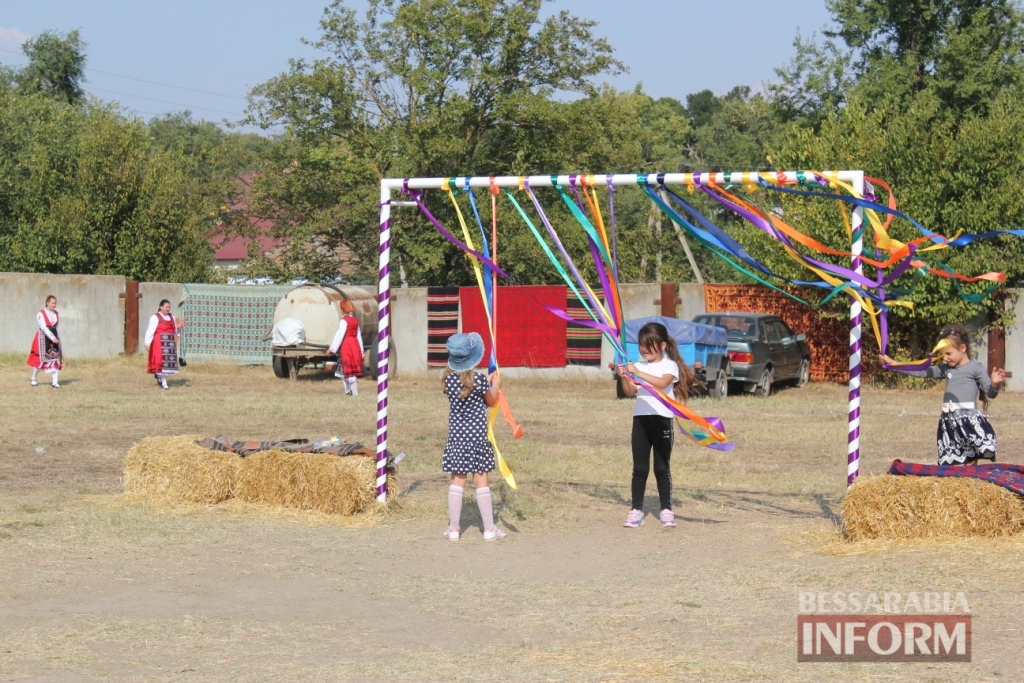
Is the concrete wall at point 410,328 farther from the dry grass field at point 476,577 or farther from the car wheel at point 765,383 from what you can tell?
the dry grass field at point 476,577

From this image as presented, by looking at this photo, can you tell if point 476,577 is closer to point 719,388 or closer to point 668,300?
point 719,388

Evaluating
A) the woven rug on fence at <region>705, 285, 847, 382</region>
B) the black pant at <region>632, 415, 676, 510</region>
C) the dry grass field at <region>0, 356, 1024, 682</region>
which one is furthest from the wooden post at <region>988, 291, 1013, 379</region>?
the black pant at <region>632, 415, 676, 510</region>

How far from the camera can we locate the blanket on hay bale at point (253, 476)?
33.5 feet

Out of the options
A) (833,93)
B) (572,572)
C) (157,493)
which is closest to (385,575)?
(572,572)

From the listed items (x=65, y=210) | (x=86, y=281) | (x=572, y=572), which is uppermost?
(x=65, y=210)

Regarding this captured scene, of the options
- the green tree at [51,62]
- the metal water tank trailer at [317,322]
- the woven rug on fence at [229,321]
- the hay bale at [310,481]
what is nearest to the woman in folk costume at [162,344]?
the metal water tank trailer at [317,322]

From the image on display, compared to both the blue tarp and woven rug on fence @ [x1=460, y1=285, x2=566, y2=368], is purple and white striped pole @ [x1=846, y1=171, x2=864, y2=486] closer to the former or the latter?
the blue tarp

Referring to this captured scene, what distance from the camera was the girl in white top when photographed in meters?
9.46

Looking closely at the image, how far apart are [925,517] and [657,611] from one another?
267cm

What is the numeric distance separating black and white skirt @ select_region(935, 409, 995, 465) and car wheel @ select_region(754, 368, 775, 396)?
1268 cm

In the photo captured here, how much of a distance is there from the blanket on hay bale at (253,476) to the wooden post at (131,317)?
1859cm

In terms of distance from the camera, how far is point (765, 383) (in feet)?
72.9

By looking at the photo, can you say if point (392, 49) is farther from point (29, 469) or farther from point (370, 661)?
point (370, 661)

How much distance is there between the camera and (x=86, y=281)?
95.6 ft
